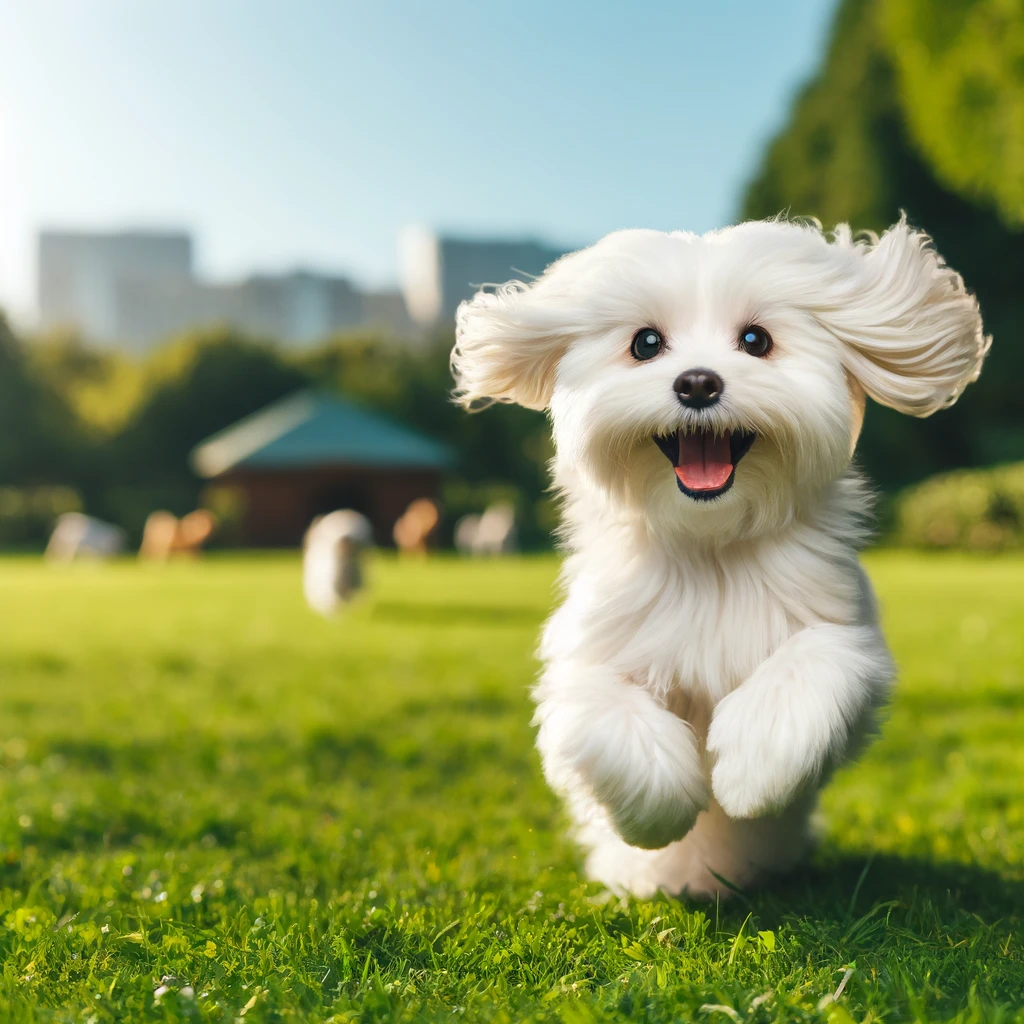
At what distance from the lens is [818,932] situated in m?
2.66

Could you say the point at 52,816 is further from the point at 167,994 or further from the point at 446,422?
the point at 446,422

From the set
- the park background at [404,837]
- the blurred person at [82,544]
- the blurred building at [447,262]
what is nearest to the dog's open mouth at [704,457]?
the park background at [404,837]

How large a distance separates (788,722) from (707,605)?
0.39m

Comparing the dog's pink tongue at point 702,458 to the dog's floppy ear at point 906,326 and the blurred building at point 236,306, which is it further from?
the blurred building at point 236,306

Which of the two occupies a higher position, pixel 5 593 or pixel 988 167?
pixel 988 167

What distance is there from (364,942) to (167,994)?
22.8 inches

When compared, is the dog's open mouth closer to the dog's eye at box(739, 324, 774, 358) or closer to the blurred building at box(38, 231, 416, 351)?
the dog's eye at box(739, 324, 774, 358)

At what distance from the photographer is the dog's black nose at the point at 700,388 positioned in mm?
2482

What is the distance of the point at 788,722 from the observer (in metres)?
2.46

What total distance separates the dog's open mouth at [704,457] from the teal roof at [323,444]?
3404 cm

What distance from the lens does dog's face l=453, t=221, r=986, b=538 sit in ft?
8.29

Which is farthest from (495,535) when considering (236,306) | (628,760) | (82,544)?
(236,306)

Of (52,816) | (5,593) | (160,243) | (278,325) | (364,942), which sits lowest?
(5,593)

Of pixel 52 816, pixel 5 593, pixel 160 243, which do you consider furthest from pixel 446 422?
pixel 160 243
